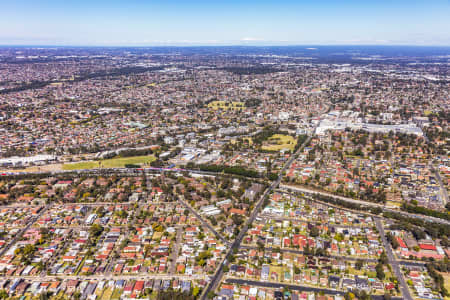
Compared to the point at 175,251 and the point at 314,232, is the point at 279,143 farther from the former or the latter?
the point at 175,251

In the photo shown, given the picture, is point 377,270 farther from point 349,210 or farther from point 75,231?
point 75,231

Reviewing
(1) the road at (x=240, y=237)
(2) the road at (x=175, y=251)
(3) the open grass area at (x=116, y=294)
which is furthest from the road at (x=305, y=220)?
(3) the open grass area at (x=116, y=294)

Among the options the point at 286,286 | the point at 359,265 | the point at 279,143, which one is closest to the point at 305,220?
the point at 359,265

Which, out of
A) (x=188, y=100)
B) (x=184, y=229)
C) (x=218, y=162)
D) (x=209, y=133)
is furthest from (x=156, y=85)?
(x=184, y=229)

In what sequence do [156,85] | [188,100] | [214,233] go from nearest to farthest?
[214,233], [188,100], [156,85]

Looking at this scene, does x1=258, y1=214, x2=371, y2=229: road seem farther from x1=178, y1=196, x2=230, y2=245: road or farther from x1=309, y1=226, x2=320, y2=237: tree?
x1=178, y1=196, x2=230, y2=245: road

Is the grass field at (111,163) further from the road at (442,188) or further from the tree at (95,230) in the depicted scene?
the road at (442,188)
